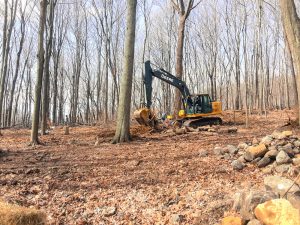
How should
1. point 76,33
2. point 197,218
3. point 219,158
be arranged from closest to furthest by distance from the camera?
1. point 197,218
2. point 219,158
3. point 76,33

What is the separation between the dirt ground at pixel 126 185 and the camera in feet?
13.9

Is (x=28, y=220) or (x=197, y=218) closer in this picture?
(x=28, y=220)

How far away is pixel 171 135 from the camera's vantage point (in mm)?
10852

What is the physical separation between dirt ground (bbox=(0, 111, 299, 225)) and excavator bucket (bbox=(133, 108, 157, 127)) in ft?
15.3

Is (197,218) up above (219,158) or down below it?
below

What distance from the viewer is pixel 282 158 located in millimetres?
5387

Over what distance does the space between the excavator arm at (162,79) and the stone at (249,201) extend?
29.5 ft

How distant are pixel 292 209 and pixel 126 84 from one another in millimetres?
7007

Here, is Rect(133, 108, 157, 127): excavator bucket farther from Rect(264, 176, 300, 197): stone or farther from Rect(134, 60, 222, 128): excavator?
Rect(264, 176, 300, 197): stone

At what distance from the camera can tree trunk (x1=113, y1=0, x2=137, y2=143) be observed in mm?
9352

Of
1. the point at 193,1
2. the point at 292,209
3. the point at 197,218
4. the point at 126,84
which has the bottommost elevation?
the point at 197,218

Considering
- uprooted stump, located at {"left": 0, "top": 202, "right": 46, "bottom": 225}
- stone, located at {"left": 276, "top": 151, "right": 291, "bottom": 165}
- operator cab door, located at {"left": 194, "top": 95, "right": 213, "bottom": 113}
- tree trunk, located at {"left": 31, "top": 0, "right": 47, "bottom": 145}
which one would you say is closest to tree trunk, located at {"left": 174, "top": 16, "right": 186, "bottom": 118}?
operator cab door, located at {"left": 194, "top": 95, "right": 213, "bottom": 113}

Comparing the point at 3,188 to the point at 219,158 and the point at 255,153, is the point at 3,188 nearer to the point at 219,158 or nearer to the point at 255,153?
the point at 219,158

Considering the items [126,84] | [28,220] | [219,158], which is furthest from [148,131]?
[28,220]
